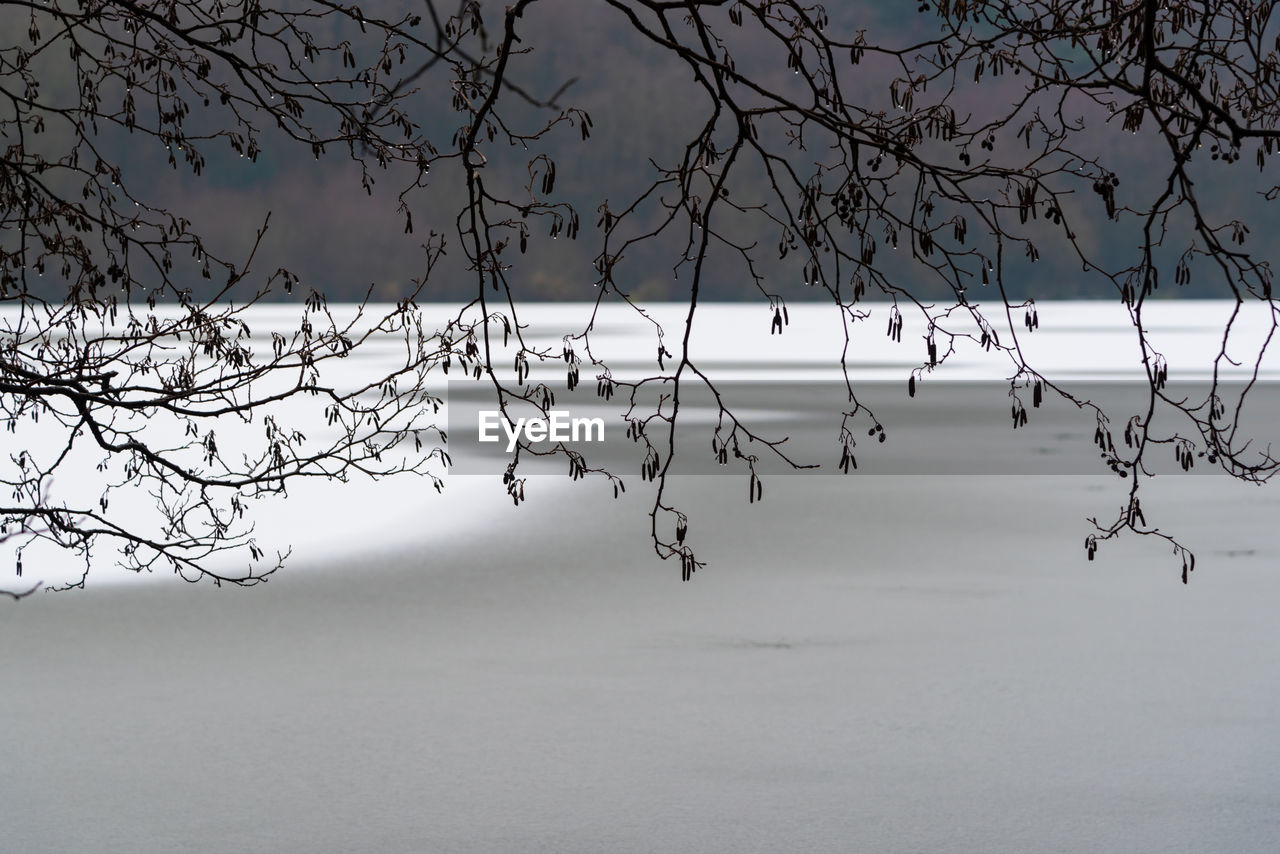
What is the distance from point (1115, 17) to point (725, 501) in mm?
13546

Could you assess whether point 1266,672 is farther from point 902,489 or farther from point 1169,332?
point 1169,332

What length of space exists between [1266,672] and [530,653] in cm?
455

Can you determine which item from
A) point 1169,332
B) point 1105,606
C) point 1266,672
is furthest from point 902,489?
point 1169,332

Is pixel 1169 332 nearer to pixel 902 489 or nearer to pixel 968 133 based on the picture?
pixel 902 489

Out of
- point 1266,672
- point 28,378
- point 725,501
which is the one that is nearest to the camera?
point 28,378

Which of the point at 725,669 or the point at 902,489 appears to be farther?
the point at 902,489

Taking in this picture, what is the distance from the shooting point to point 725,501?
19.1 meters

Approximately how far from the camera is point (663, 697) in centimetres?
993

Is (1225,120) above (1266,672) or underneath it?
above

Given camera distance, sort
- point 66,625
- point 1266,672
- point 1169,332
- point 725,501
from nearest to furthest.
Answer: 1. point 1266,672
2. point 66,625
3. point 725,501
4. point 1169,332

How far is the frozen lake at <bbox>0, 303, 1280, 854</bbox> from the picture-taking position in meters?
7.78

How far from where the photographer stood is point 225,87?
7379 millimetres

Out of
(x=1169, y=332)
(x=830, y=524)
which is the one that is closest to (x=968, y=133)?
(x=830, y=524)

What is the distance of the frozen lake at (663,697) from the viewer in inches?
306
